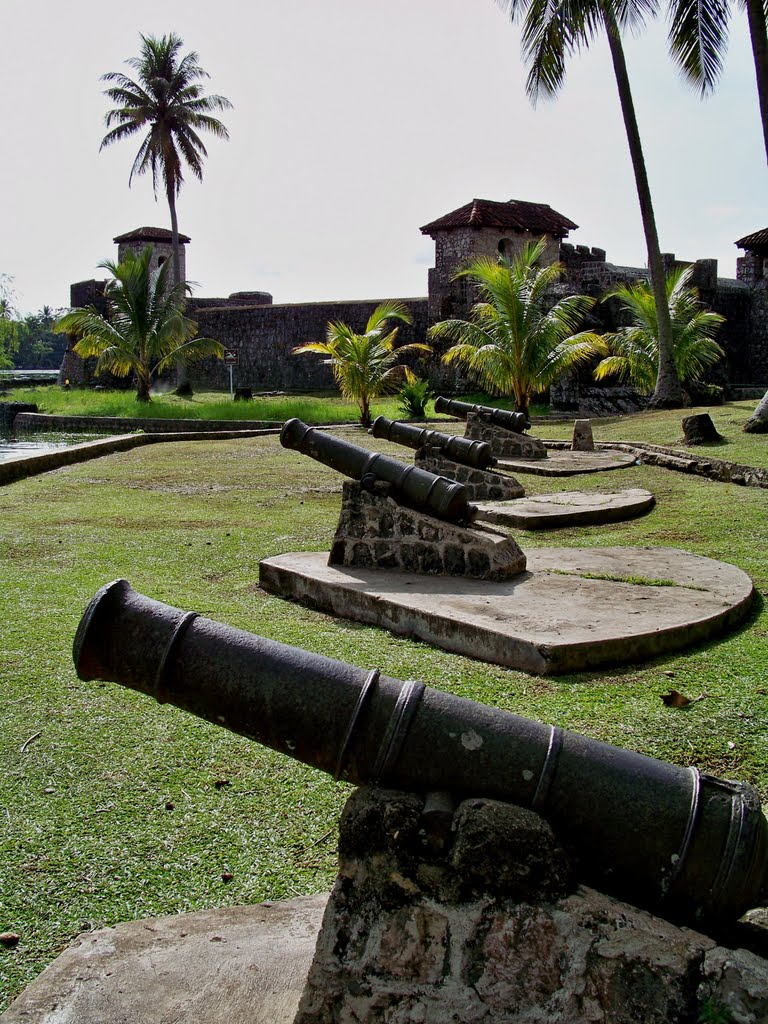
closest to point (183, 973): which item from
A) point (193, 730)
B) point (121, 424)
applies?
point (193, 730)

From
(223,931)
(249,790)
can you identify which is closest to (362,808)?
(223,931)

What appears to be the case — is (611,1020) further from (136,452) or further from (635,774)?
(136,452)

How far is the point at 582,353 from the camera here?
1742 centimetres

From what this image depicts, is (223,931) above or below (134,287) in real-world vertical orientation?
below

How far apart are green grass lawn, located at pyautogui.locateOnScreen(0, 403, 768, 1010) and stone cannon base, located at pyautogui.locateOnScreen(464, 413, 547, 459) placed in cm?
453

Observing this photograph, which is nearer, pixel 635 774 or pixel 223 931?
pixel 635 774

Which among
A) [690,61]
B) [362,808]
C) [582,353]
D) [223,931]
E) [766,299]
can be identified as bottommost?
[223,931]

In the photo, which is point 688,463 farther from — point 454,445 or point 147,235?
point 147,235

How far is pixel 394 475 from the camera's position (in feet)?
19.9

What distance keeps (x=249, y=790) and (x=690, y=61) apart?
17.0 metres

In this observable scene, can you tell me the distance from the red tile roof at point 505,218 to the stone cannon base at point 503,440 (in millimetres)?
15032

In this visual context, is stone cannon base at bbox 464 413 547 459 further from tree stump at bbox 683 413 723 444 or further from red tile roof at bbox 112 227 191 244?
red tile roof at bbox 112 227 191 244

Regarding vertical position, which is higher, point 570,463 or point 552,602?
point 570,463

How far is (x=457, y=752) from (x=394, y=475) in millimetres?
4108
